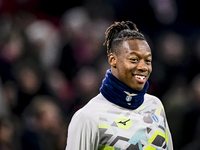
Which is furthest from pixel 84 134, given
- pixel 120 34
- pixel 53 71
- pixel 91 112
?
pixel 53 71

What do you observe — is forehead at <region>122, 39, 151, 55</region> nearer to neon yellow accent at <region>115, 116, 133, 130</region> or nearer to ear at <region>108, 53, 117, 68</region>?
ear at <region>108, 53, 117, 68</region>

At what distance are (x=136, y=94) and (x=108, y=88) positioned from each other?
0.39 feet

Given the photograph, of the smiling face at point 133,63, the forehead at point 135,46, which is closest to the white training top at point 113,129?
the smiling face at point 133,63

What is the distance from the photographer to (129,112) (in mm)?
1001

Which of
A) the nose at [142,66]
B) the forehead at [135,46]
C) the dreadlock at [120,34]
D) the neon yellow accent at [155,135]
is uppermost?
the dreadlock at [120,34]

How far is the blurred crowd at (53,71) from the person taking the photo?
65.0 inches

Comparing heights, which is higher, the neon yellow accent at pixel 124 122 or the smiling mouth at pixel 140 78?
the smiling mouth at pixel 140 78

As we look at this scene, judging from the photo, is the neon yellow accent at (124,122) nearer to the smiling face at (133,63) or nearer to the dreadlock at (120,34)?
the smiling face at (133,63)

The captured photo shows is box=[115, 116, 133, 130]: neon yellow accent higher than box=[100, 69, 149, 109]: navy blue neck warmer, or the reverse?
box=[100, 69, 149, 109]: navy blue neck warmer

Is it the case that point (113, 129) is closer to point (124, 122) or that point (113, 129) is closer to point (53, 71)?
point (124, 122)

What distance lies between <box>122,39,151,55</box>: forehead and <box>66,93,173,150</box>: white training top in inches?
9.2

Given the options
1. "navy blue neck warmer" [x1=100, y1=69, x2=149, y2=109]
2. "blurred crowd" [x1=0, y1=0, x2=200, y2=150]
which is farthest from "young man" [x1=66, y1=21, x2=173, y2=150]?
"blurred crowd" [x1=0, y1=0, x2=200, y2=150]

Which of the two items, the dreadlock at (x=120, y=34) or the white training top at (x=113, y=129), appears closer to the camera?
the white training top at (x=113, y=129)

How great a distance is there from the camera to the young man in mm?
915
